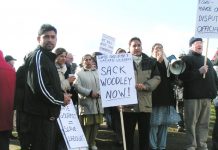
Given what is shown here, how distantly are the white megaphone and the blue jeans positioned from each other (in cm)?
114

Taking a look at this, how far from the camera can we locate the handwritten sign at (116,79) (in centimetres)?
701

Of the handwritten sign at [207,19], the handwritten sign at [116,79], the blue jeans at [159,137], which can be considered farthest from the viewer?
the handwritten sign at [207,19]

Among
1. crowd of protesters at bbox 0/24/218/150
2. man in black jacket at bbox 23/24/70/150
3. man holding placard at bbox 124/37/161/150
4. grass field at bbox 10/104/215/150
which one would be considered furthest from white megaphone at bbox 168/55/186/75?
man in black jacket at bbox 23/24/70/150

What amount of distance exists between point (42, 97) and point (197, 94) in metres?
3.96

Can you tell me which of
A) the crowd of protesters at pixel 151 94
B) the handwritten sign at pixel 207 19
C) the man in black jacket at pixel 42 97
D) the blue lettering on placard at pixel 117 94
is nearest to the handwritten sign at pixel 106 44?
the crowd of protesters at pixel 151 94

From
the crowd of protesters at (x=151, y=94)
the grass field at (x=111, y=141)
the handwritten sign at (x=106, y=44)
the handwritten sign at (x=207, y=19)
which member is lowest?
the grass field at (x=111, y=141)

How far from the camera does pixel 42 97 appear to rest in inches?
205

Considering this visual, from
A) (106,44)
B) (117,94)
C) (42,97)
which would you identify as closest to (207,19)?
(106,44)

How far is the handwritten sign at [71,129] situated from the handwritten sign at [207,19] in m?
3.14

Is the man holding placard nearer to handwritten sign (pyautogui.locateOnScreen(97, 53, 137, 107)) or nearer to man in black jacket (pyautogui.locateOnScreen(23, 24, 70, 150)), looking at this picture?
handwritten sign (pyautogui.locateOnScreen(97, 53, 137, 107))

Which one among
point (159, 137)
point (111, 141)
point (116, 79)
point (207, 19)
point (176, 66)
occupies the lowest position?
point (111, 141)

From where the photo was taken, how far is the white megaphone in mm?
8148

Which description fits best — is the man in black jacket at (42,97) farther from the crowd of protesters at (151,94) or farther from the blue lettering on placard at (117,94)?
the blue lettering on placard at (117,94)

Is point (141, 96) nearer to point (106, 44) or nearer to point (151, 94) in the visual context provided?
point (151, 94)
